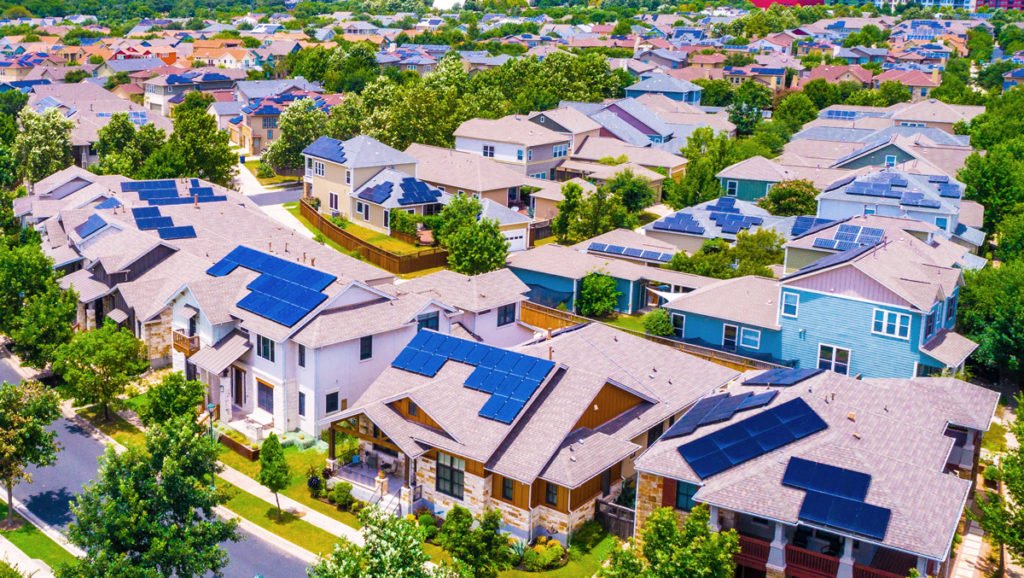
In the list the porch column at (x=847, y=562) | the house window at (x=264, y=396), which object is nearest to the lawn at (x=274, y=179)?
the house window at (x=264, y=396)

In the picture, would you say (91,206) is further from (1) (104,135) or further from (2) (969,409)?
(2) (969,409)

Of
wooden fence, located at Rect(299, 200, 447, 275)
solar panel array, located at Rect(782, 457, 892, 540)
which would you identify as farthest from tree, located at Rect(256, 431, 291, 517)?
wooden fence, located at Rect(299, 200, 447, 275)

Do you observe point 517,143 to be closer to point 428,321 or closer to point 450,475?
point 428,321

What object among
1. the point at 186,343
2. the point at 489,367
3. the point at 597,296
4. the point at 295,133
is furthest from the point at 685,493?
the point at 295,133

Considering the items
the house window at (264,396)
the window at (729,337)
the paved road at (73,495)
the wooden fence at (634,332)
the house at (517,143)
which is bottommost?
the paved road at (73,495)

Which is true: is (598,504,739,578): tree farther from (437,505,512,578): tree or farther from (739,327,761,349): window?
(739,327,761,349): window

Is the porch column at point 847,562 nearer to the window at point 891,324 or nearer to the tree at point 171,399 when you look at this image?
the window at point 891,324
